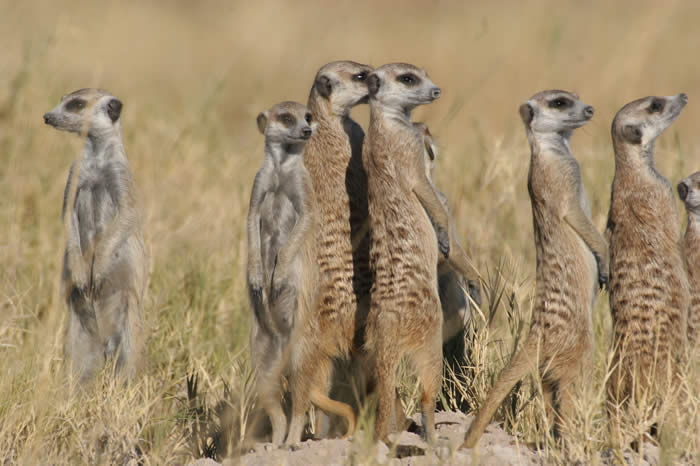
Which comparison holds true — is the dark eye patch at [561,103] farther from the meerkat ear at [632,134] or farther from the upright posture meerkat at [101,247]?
the upright posture meerkat at [101,247]

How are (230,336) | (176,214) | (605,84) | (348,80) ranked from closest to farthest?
1. (348,80)
2. (230,336)
3. (176,214)
4. (605,84)

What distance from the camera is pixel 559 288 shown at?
3219 mm

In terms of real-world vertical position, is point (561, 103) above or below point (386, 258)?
above

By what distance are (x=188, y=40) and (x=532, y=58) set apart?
4.18 m

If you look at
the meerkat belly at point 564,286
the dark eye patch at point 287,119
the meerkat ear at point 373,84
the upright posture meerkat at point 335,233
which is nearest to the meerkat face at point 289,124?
the dark eye patch at point 287,119

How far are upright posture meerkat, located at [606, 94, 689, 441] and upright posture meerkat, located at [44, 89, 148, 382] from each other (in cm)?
186

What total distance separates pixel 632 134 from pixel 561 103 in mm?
275

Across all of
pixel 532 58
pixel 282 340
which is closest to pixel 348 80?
pixel 282 340

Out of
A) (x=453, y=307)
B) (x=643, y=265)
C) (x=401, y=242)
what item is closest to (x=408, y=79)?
(x=401, y=242)

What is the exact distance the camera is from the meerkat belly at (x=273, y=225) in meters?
3.69

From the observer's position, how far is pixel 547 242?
329 centimetres

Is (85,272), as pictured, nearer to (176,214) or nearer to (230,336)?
(230,336)

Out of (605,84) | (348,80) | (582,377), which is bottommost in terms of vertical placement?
(582,377)

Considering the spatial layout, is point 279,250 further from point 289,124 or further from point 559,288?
point 559,288
